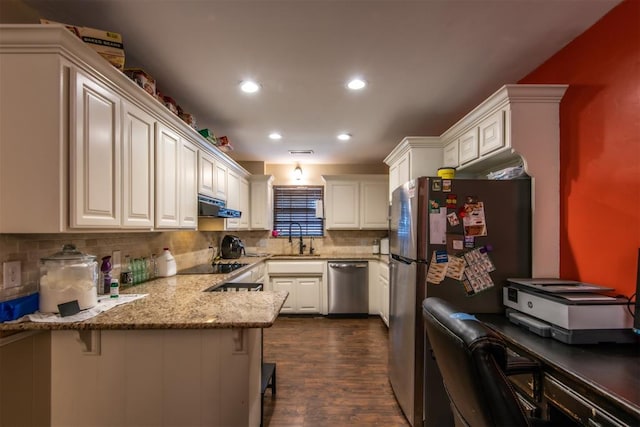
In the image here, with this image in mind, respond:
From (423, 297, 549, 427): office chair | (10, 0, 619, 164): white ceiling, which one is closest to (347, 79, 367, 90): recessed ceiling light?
(10, 0, 619, 164): white ceiling

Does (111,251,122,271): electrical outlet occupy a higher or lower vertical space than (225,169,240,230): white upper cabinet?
lower

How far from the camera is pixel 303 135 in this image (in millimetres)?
3432

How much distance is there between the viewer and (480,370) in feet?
2.62

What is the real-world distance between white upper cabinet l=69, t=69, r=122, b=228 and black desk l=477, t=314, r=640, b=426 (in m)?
2.07

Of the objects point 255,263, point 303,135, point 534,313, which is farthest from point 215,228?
point 534,313

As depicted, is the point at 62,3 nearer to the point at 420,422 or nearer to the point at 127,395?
the point at 127,395

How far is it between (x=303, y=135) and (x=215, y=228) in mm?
1490

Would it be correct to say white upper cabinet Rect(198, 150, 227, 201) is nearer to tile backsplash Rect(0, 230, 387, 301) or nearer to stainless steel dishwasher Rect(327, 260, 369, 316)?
tile backsplash Rect(0, 230, 387, 301)

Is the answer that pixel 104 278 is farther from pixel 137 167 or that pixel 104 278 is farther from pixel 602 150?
pixel 602 150

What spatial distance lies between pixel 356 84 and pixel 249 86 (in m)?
0.83

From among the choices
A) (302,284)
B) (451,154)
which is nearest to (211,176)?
(302,284)

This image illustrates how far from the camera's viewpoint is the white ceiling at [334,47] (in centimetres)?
144

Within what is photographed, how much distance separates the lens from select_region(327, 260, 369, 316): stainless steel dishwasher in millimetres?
4223

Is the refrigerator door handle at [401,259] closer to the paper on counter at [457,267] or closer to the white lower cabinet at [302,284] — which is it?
the paper on counter at [457,267]
